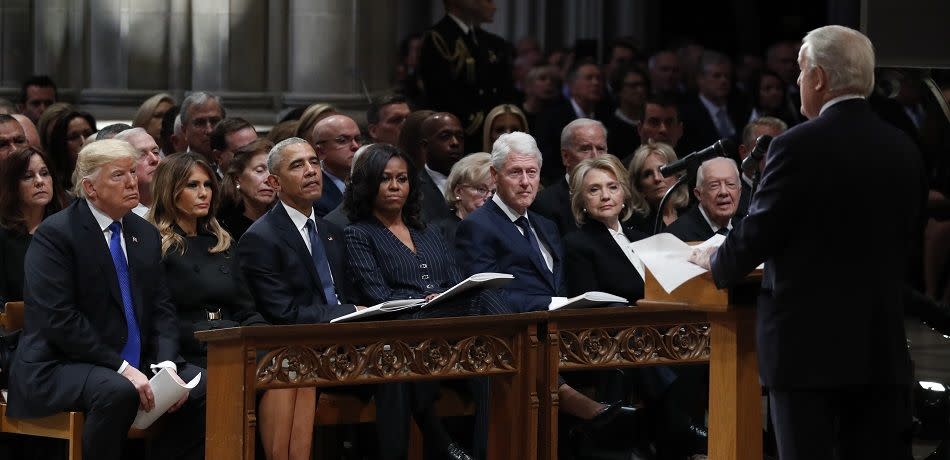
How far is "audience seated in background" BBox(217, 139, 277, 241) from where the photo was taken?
7738 millimetres

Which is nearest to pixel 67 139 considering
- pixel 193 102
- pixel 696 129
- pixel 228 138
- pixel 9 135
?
pixel 9 135

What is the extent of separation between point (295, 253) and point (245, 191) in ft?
2.93

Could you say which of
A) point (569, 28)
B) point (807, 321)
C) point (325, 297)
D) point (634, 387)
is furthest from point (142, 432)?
point (569, 28)

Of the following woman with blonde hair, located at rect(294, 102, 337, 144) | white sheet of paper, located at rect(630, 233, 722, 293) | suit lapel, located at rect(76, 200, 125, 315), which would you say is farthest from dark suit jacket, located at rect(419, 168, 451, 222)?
white sheet of paper, located at rect(630, 233, 722, 293)

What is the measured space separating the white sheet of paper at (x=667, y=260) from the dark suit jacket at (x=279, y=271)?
2075 millimetres

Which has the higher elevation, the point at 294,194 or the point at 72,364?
the point at 294,194

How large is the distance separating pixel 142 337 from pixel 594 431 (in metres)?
1.93

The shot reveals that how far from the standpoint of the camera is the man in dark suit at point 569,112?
35.9 feet

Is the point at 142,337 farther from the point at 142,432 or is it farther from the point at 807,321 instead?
the point at 807,321

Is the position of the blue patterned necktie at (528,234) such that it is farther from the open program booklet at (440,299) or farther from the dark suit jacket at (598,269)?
the open program booklet at (440,299)

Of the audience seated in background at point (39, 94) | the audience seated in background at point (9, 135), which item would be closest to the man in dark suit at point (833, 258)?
the audience seated in background at point (9, 135)

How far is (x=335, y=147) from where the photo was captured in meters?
8.74

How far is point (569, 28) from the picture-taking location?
20719mm

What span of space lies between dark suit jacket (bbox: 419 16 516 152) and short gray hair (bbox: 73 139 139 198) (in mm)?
4349
